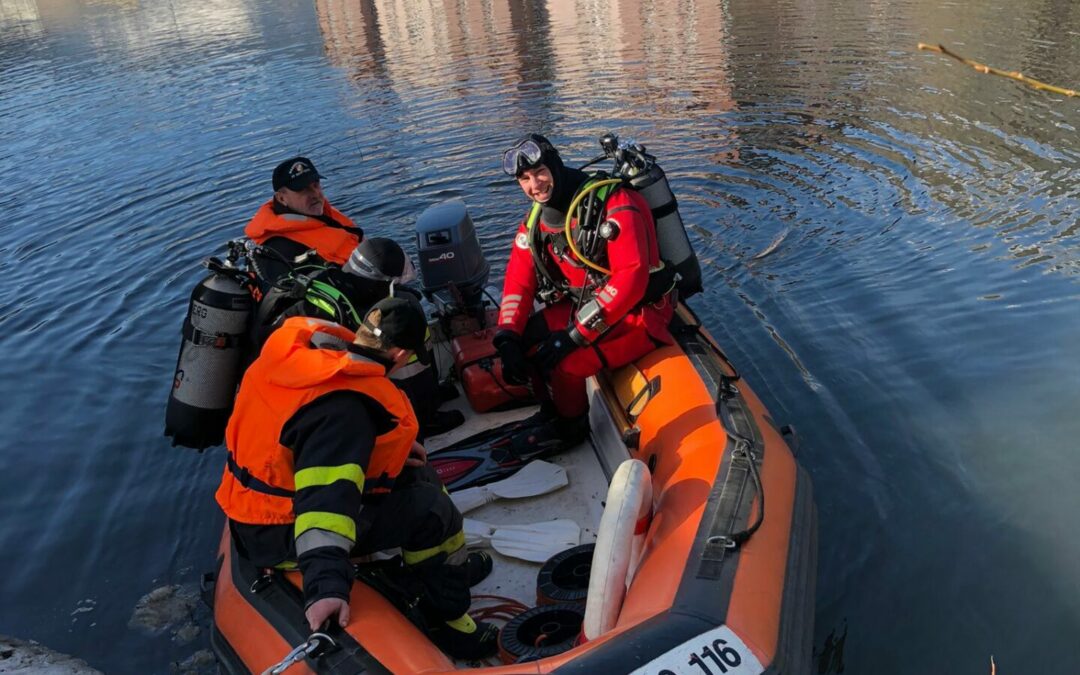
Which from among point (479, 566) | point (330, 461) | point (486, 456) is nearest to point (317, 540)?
point (330, 461)

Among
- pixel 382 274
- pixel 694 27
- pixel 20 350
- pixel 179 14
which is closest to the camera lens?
pixel 382 274

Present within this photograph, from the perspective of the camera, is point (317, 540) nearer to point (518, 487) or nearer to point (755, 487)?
point (755, 487)

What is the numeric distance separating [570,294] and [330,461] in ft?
6.22

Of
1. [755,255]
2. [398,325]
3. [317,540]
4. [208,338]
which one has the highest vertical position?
[398,325]

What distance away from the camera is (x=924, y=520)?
388 centimetres

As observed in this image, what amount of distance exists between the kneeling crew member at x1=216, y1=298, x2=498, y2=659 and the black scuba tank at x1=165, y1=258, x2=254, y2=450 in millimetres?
822

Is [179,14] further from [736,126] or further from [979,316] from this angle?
[979,316]

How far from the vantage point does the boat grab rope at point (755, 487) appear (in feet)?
8.89

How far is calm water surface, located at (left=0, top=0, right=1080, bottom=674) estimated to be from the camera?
12.4 ft

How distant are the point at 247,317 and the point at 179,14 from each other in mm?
26925

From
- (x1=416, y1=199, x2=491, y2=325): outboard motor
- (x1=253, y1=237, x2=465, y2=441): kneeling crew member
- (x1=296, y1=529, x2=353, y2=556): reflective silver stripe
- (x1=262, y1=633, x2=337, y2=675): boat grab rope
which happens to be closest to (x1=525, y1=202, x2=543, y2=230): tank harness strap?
(x1=253, y1=237, x2=465, y2=441): kneeling crew member

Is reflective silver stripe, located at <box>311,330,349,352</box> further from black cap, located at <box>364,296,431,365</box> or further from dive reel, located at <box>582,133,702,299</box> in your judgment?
dive reel, located at <box>582,133,702,299</box>

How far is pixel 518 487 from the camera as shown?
3859 mm

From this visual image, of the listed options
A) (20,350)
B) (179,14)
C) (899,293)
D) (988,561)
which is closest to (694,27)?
(899,293)
